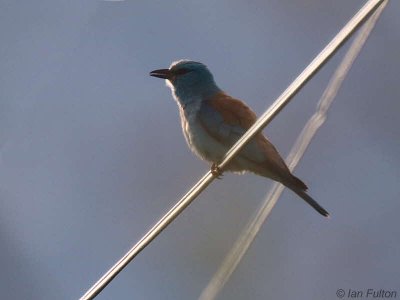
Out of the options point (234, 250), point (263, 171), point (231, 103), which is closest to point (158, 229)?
point (234, 250)

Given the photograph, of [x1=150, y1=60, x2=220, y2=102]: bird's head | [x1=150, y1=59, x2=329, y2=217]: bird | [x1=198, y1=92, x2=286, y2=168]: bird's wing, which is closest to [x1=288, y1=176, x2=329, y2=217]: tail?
[x1=150, y1=59, x2=329, y2=217]: bird

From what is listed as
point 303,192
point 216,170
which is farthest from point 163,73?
point 303,192

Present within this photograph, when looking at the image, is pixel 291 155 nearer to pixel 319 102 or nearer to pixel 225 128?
pixel 319 102

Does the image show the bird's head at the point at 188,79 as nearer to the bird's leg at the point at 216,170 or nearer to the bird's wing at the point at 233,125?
the bird's wing at the point at 233,125

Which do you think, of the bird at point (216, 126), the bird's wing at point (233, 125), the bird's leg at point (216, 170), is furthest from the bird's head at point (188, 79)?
the bird's leg at point (216, 170)

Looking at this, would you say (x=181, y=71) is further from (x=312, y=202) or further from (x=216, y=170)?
(x=312, y=202)

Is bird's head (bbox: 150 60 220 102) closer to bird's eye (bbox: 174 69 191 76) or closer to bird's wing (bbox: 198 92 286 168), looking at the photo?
bird's eye (bbox: 174 69 191 76)
